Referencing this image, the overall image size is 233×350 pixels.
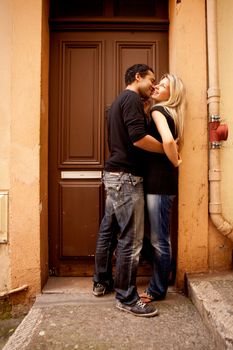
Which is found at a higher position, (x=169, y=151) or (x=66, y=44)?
(x=66, y=44)

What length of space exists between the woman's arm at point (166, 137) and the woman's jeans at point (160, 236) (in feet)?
1.12

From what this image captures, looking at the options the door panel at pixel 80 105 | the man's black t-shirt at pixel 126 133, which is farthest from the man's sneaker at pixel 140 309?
the door panel at pixel 80 105

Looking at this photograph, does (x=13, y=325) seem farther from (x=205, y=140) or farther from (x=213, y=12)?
(x=213, y=12)

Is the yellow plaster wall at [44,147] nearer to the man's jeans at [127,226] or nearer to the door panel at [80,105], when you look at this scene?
the door panel at [80,105]

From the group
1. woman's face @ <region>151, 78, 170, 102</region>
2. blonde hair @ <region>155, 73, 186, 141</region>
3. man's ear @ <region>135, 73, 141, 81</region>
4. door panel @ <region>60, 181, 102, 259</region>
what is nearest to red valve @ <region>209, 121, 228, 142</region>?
blonde hair @ <region>155, 73, 186, 141</region>

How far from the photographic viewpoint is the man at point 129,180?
7.67 ft

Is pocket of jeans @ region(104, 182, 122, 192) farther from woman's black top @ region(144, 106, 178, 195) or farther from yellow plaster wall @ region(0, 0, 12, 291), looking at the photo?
yellow plaster wall @ region(0, 0, 12, 291)

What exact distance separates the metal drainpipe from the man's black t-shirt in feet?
2.34

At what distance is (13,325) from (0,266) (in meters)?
0.53

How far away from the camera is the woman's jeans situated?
247 cm

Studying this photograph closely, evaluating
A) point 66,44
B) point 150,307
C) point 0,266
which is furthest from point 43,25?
point 150,307

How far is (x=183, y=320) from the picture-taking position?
2.28 m

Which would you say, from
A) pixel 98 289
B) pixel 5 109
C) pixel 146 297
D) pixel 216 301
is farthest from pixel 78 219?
pixel 216 301

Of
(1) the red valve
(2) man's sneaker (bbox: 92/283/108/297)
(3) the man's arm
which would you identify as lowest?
(2) man's sneaker (bbox: 92/283/108/297)
